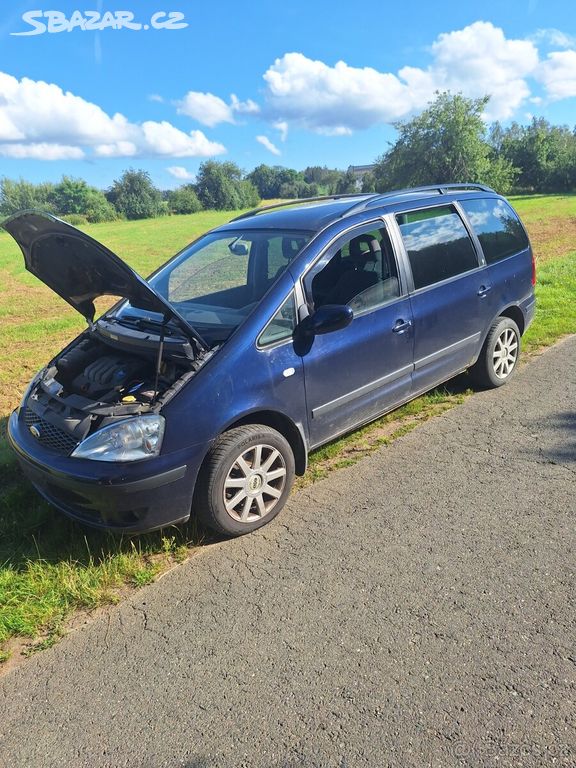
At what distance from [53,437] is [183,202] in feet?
333

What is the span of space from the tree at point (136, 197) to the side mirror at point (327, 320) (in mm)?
95624

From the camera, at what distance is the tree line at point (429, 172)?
65.1m

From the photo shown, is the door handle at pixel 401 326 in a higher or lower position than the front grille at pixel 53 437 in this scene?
higher

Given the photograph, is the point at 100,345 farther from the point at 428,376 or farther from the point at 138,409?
the point at 428,376

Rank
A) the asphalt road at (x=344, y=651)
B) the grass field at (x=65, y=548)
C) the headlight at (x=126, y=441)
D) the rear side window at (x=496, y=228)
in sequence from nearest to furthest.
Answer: the asphalt road at (x=344, y=651)
the grass field at (x=65, y=548)
the headlight at (x=126, y=441)
the rear side window at (x=496, y=228)

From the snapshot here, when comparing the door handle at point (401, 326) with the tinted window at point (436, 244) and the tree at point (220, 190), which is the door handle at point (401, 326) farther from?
the tree at point (220, 190)

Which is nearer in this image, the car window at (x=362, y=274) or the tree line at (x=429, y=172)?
the car window at (x=362, y=274)

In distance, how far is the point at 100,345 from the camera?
3881mm

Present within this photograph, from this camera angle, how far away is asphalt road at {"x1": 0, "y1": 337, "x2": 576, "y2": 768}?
2.04 meters

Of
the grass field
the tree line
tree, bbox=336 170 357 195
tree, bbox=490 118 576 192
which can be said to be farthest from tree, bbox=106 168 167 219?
the grass field

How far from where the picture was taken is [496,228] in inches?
207

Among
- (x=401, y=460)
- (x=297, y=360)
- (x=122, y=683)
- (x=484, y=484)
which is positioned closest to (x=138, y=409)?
(x=297, y=360)

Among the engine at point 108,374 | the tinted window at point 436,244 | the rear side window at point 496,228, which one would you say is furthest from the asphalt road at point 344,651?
the rear side window at point 496,228

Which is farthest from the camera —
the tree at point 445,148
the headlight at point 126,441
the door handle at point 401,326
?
the tree at point 445,148
